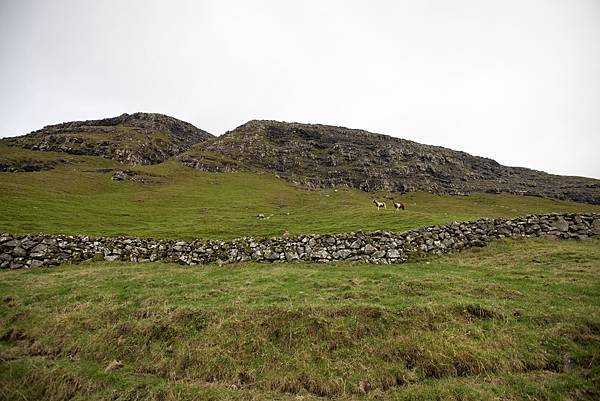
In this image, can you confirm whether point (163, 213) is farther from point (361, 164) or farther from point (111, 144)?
point (361, 164)

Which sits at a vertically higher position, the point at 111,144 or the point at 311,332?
the point at 111,144

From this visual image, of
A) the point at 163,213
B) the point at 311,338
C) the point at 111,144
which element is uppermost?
the point at 111,144

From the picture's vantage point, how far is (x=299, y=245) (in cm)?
2447

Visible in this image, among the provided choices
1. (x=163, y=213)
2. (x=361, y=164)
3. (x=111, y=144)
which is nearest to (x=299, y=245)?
(x=163, y=213)

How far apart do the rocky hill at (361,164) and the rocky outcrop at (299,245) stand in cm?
10705

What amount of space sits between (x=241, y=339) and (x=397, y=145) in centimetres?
18954

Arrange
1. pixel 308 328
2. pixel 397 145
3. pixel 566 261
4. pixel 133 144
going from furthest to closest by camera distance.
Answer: pixel 397 145 → pixel 133 144 → pixel 566 261 → pixel 308 328

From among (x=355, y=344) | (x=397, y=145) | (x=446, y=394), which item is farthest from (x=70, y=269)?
(x=397, y=145)

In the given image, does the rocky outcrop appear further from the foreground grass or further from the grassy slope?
the foreground grass

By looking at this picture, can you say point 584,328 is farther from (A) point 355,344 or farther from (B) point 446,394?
(A) point 355,344

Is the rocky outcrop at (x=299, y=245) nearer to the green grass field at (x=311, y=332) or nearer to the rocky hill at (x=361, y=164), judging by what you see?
the green grass field at (x=311, y=332)

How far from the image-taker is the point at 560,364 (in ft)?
29.6

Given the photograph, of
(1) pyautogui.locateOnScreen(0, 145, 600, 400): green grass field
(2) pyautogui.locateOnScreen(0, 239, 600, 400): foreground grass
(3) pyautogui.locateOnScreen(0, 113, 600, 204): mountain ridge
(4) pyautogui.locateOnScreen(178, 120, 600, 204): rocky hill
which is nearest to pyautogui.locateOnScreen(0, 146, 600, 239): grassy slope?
(1) pyautogui.locateOnScreen(0, 145, 600, 400): green grass field

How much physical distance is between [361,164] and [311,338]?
499 feet
